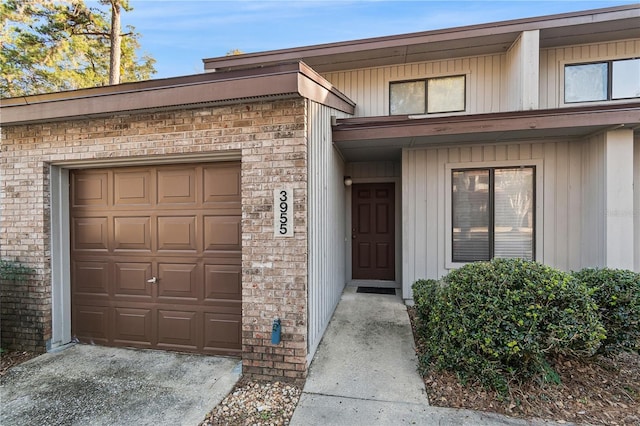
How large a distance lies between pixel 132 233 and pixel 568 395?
5.41m

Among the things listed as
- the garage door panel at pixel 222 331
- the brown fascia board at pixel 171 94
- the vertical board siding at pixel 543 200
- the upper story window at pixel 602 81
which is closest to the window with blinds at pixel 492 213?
the vertical board siding at pixel 543 200

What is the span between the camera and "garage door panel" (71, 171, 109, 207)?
4184 millimetres

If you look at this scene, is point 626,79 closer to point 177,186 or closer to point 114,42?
point 177,186

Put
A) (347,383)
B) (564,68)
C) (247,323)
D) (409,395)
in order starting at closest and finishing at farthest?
(409,395) → (347,383) → (247,323) → (564,68)

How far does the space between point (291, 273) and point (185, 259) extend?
1.61 meters

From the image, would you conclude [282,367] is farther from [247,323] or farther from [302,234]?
[302,234]

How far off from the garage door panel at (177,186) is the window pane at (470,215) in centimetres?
443

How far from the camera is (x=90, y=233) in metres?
4.24

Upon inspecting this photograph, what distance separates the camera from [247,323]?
11.1 feet

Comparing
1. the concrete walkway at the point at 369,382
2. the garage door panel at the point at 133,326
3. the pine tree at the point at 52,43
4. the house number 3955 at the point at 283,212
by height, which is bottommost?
the concrete walkway at the point at 369,382

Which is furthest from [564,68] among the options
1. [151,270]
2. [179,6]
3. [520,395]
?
[151,270]

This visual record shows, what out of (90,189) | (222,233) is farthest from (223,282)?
(90,189)

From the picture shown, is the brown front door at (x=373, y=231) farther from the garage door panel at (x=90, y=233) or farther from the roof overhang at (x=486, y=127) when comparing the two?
the garage door panel at (x=90, y=233)

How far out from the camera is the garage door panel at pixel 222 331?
12.4ft
